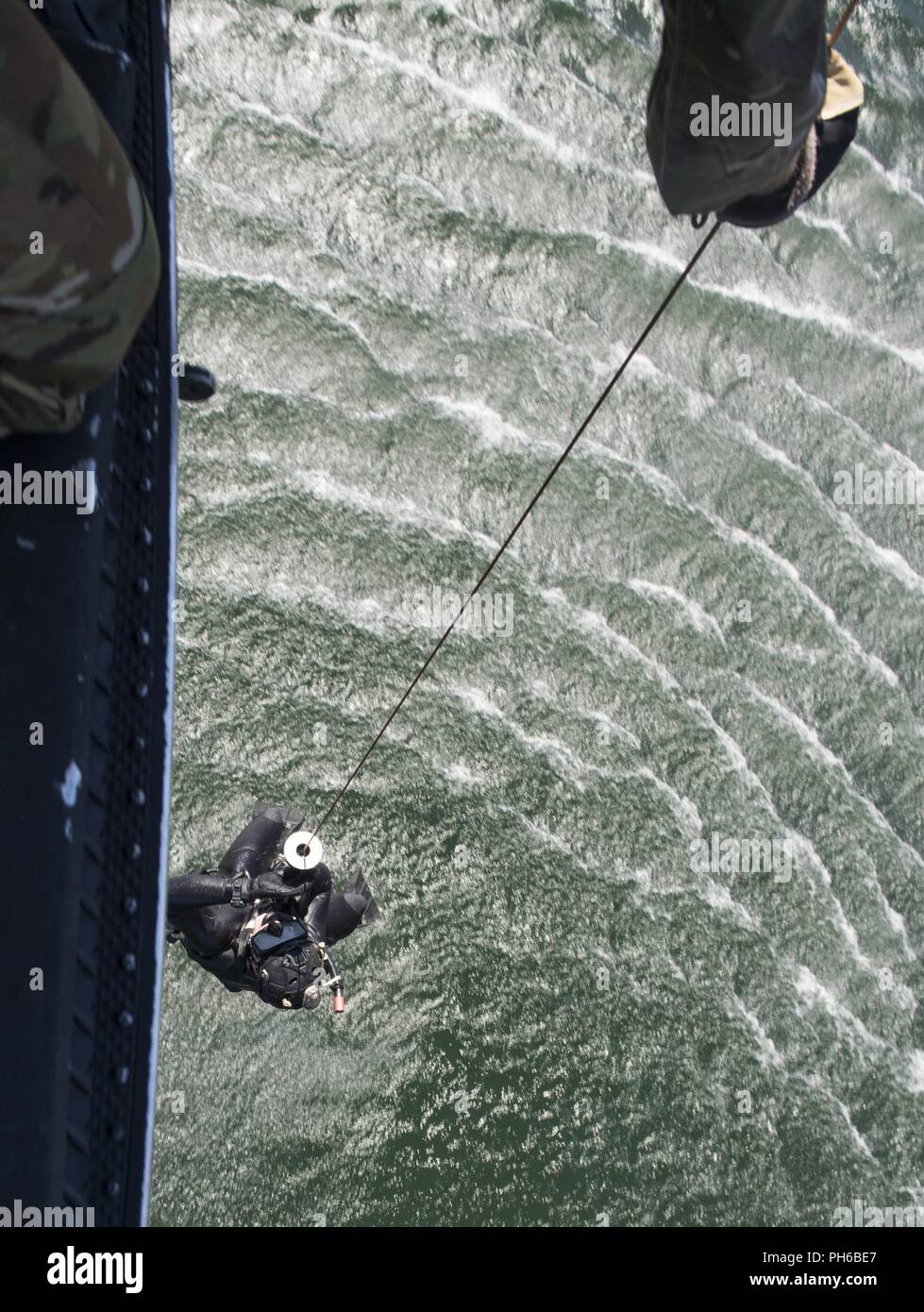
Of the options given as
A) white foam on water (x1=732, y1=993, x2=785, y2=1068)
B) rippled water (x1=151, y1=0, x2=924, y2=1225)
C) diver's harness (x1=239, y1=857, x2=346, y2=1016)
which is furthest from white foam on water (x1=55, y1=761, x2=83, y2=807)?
white foam on water (x1=732, y1=993, x2=785, y2=1068)

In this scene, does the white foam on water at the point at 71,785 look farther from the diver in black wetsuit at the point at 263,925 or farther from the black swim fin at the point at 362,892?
Result: the black swim fin at the point at 362,892

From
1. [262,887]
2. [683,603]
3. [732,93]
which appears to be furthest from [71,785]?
[683,603]

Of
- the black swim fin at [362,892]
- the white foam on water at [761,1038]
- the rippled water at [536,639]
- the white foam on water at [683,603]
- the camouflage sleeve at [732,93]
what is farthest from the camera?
the white foam on water at [683,603]

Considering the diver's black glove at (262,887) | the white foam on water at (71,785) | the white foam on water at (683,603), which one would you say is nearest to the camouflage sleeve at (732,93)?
the white foam on water at (71,785)

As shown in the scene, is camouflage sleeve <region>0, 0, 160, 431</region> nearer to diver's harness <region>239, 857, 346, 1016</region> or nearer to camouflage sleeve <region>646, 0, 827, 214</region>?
camouflage sleeve <region>646, 0, 827, 214</region>

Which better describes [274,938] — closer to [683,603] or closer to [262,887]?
[262,887]

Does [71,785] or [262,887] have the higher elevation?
[71,785]
